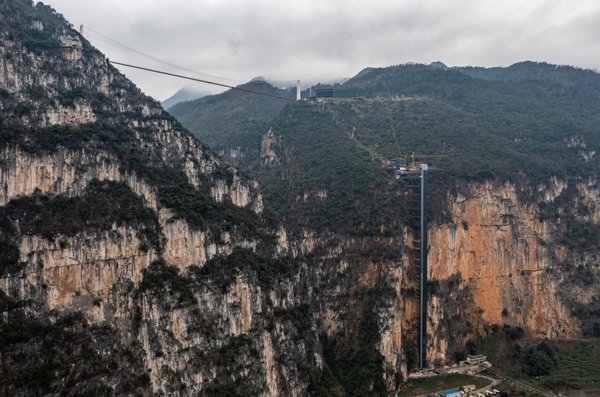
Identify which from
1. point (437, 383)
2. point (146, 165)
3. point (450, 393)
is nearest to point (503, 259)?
point (437, 383)

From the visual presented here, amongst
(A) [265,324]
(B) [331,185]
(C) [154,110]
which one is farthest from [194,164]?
(B) [331,185]

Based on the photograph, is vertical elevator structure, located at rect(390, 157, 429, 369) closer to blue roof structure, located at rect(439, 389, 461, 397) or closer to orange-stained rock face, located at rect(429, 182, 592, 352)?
orange-stained rock face, located at rect(429, 182, 592, 352)

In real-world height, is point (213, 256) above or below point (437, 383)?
above

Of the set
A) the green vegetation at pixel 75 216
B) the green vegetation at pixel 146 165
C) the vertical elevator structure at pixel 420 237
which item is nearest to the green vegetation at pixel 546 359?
the vertical elevator structure at pixel 420 237

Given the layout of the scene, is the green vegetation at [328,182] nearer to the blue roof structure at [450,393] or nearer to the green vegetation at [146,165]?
the green vegetation at [146,165]

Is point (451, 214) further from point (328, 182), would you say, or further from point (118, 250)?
point (118, 250)

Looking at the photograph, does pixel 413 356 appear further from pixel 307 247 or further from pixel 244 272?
pixel 244 272
